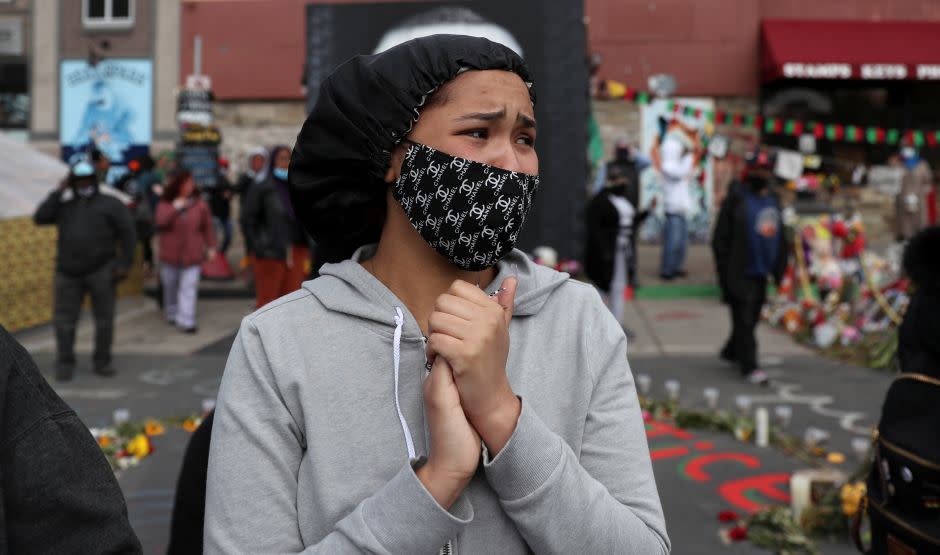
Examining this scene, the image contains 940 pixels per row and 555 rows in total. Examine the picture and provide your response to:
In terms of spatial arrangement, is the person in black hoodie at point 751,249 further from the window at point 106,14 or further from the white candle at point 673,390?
the window at point 106,14

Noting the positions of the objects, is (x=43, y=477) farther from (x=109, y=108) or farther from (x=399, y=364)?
(x=109, y=108)

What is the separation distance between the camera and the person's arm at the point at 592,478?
4.67 ft

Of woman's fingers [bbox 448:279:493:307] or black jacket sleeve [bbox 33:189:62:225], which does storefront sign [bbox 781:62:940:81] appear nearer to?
black jacket sleeve [bbox 33:189:62:225]

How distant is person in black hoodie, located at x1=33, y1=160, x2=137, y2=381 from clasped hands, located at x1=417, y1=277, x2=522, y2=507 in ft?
25.1

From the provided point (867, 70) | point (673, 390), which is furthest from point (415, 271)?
point (867, 70)

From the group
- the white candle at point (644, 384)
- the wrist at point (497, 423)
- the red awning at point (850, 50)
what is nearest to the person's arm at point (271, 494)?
the wrist at point (497, 423)

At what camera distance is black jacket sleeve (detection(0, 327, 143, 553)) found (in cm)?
121

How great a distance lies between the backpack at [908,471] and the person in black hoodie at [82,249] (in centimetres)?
702

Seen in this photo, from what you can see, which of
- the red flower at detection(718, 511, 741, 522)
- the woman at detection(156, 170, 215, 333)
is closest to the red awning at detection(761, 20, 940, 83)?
the woman at detection(156, 170, 215, 333)

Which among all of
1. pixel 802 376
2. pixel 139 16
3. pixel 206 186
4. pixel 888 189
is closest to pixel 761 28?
pixel 888 189

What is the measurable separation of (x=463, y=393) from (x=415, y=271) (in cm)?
31

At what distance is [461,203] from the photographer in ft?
5.06

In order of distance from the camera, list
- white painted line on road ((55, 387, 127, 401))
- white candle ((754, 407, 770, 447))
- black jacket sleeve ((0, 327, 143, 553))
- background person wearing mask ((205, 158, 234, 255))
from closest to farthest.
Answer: black jacket sleeve ((0, 327, 143, 553)), white candle ((754, 407, 770, 447)), white painted line on road ((55, 387, 127, 401)), background person wearing mask ((205, 158, 234, 255))

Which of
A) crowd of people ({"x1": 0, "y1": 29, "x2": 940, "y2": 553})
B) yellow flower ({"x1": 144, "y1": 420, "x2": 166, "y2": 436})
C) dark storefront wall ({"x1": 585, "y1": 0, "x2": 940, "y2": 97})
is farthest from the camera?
dark storefront wall ({"x1": 585, "y1": 0, "x2": 940, "y2": 97})
